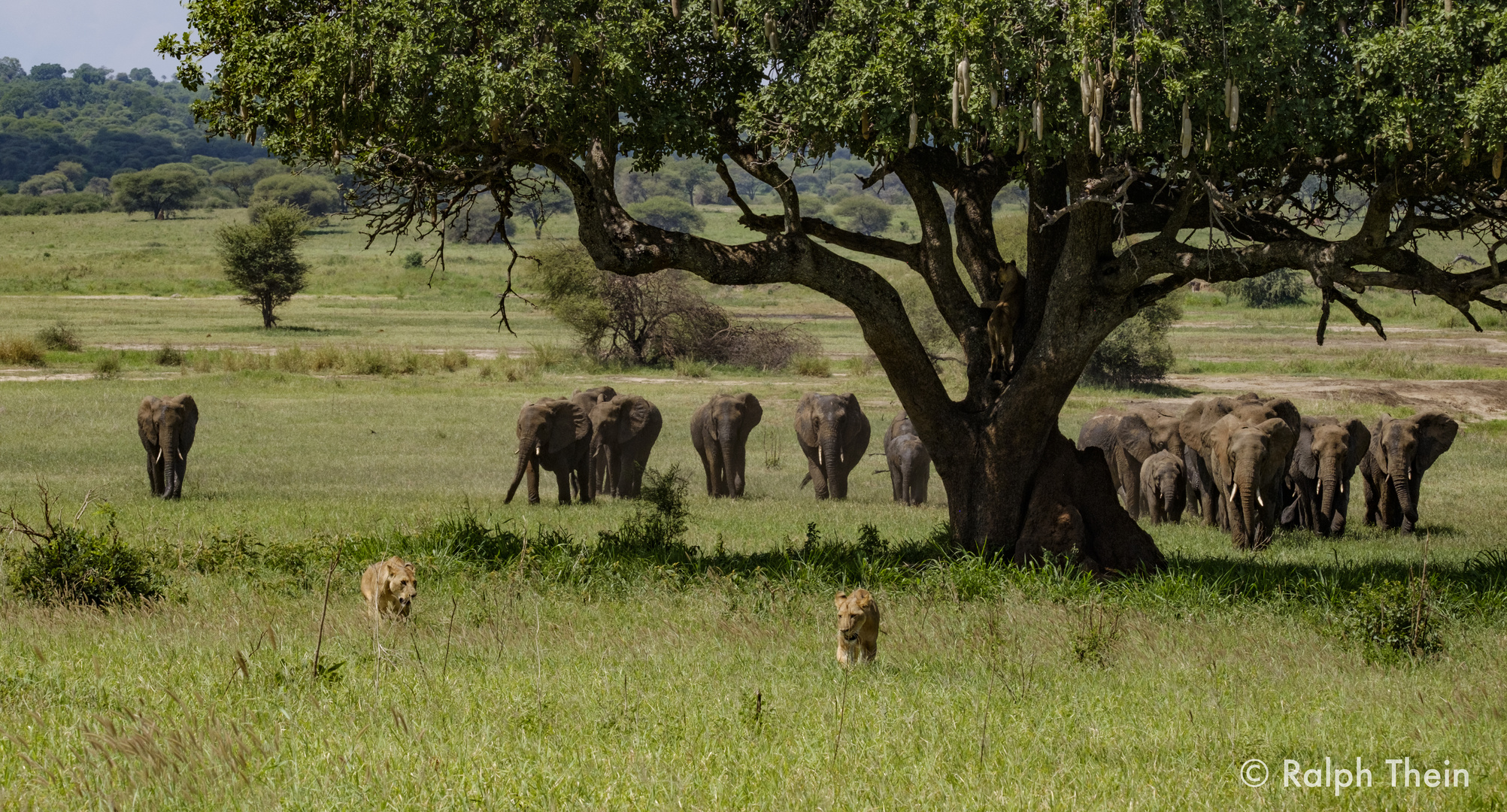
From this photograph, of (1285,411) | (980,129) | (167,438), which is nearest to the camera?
(980,129)

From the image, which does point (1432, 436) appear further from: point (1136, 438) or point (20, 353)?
point (20, 353)

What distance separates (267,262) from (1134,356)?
33392 mm

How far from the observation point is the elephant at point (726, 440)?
20297 millimetres

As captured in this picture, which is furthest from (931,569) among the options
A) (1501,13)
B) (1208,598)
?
(1501,13)

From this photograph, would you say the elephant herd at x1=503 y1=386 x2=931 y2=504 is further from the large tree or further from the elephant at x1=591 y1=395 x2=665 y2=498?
the large tree

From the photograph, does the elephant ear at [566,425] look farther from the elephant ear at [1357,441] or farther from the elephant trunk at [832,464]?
the elephant ear at [1357,441]

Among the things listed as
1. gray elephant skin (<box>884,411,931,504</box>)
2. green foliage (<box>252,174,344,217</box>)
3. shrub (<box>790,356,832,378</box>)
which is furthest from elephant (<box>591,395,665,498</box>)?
green foliage (<box>252,174,344,217</box>)

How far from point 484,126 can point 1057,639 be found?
5.49 metres

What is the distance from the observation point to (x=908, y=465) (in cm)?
1891

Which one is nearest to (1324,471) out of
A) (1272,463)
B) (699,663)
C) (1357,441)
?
(1357,441)

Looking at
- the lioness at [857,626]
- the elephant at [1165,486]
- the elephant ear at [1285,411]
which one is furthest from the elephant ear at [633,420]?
the lioness at [857,626]

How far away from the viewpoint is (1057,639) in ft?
28.3

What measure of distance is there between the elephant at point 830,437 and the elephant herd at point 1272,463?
13.2 feet

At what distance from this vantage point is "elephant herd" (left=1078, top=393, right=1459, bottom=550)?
15148 mm
